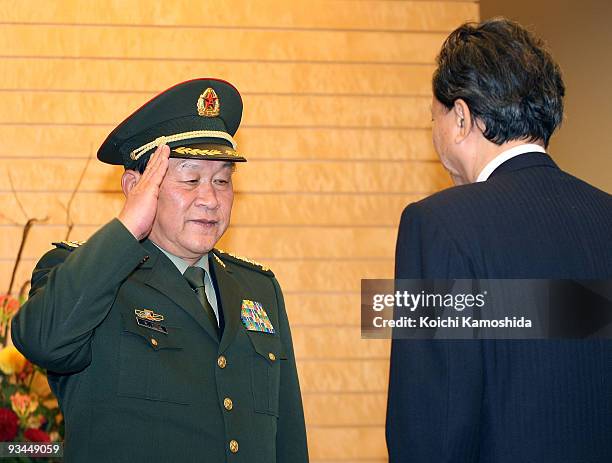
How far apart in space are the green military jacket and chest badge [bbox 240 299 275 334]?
0.02 m

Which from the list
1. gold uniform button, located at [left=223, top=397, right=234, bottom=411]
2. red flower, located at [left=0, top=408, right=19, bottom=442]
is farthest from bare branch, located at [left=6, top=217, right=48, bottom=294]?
gold uniform button, located at [left=223, top=397, right=234, bottom=411]

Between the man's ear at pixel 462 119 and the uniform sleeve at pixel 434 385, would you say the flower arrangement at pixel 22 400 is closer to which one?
the uniform sleeve at pixel 434 385

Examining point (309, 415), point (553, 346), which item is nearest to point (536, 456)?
point (553, 346)

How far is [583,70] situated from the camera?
5.70 m

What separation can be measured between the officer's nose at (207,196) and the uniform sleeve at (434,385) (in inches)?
31.7

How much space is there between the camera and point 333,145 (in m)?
3.70

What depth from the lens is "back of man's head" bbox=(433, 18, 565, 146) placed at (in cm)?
174

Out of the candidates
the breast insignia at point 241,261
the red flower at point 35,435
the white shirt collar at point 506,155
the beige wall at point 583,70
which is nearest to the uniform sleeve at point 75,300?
the breast insignia at point 241,261

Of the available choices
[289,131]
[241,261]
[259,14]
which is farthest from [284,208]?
[241,261]

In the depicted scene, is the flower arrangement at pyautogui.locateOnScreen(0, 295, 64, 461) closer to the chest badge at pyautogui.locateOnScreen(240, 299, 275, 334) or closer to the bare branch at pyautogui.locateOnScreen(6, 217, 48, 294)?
the bare branch at pyautogui.locateOnScreen(6, 217, 48, 294)

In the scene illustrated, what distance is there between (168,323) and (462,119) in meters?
0.93

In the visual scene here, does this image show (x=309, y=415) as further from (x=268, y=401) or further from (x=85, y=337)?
(x=85, y=337)

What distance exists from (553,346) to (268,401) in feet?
3.16

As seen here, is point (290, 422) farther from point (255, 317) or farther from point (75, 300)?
point (75, 300)
